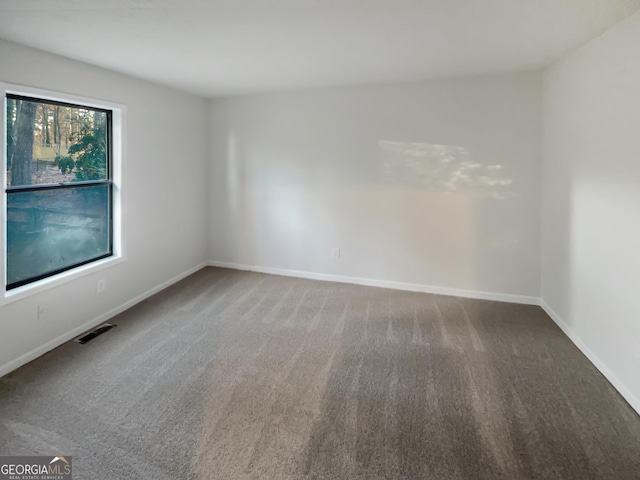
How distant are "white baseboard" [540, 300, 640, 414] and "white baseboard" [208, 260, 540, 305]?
368mm

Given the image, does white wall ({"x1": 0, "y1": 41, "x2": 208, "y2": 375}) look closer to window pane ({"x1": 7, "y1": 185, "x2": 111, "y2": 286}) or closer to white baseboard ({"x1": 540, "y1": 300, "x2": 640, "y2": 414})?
window pane ({"x1": 7, "y1": 185, "x2": 111, "y2": 286})

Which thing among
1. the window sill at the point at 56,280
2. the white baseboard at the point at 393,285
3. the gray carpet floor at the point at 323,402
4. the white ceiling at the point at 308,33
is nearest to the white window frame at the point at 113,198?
the window sill at the point at 56,280

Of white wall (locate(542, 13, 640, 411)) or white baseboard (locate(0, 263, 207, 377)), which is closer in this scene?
white wall (locate(542, 13, 640, 411))

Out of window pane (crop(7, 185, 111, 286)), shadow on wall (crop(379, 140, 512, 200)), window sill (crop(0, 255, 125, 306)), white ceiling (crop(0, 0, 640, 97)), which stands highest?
white ceiling (crop(0, 0, 640, 97))

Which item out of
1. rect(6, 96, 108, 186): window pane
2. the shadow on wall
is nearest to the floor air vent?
rect(6, 96, 108, 186): window pane

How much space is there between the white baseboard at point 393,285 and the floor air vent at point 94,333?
6.65 ft

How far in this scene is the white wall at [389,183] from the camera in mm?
3783

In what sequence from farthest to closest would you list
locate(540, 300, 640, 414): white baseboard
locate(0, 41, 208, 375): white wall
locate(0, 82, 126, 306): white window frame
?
locate(0, 41, 208, 375): white wall → locate(0, 82, 126, 306): white window frame → locate(540, 300, 640, 414): white baseboard

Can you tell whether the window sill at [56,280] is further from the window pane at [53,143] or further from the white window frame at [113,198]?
the window pane at [53,143]

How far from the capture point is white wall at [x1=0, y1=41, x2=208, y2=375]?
2.63 metres

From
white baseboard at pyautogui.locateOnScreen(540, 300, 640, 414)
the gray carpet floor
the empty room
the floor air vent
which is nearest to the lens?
the gray carpet floor

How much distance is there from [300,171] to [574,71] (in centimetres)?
294

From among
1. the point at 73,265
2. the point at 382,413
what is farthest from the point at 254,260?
the point at 382,413

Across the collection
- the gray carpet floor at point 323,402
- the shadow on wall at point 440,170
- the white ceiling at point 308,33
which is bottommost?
the gray carpet floor at point 323,402
